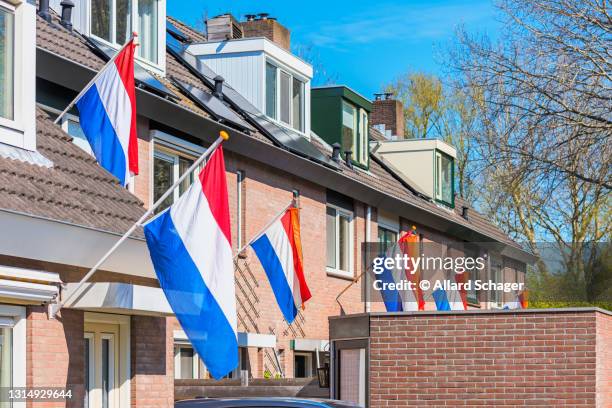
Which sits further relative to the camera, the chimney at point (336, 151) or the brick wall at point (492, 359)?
the chimney at point (336, 151)

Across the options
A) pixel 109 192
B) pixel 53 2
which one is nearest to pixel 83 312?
pixel 109 192

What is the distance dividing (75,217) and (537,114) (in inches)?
485

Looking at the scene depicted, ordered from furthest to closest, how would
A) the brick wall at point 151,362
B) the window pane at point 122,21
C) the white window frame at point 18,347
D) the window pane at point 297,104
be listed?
the window pane at point 297,104 → the window pane at point 122,21 → the brick wall at point 151,362 → the white window frame at point 18,347

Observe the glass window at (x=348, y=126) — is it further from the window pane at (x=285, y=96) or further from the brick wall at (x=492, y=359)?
the brick wall at (x=492, y=359)

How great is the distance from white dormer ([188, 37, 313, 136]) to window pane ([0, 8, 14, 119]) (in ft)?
43.4

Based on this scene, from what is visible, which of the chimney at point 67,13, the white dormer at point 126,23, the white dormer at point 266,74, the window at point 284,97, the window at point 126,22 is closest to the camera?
the chimney at point 67,13

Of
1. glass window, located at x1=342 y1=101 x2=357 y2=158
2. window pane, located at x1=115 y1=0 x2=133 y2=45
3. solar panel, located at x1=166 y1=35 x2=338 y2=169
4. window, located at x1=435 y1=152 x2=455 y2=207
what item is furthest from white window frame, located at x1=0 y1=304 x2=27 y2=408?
window, located at x1=435 y1=152 x2=455 y2=207

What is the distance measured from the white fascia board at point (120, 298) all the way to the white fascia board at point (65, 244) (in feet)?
0.85

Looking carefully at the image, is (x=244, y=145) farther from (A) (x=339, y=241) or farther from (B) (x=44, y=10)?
(A) (x=339, y=241)

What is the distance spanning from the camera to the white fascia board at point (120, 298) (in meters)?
9.62

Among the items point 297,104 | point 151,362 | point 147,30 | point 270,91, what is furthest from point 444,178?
point 151,362

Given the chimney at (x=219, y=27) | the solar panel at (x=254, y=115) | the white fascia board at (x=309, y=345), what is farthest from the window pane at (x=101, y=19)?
the chimney at (x=219, y=27)

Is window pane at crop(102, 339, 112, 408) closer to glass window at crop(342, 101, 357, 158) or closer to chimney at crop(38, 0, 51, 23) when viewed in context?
chimney at crop(38, 0, 51, 23)

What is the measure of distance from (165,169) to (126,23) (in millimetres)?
2548
